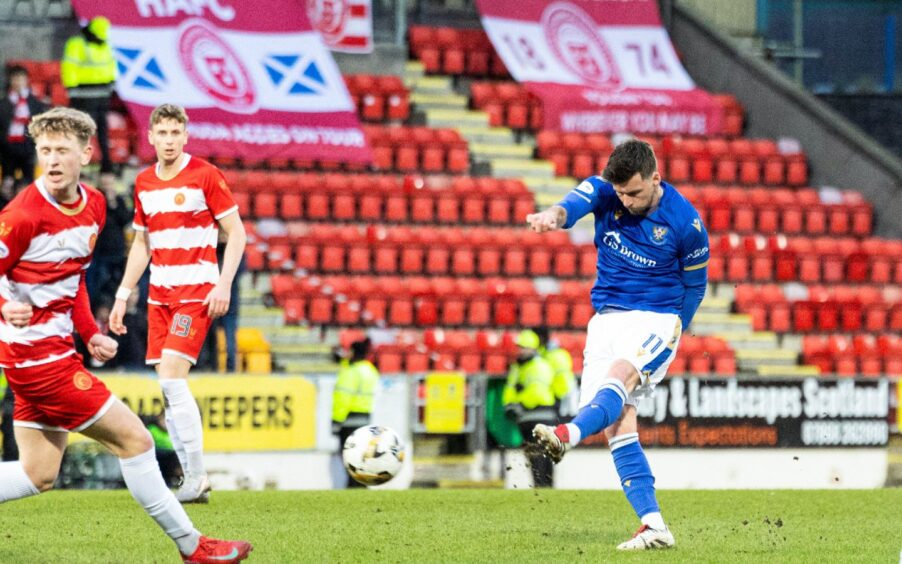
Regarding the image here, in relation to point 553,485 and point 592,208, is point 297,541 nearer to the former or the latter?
point 592,208

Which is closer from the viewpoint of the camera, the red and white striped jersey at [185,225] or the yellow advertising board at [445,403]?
the red and white striped jersey at [185,225]

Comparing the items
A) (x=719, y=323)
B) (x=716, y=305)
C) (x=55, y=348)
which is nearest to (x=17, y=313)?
(x=55, y=348)

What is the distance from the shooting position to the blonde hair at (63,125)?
6395mm

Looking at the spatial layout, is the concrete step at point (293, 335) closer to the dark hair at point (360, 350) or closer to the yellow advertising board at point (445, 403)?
the dark hair at point (360, 350)

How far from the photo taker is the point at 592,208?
7.96 meters

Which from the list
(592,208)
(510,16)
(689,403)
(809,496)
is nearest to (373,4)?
(510,16)

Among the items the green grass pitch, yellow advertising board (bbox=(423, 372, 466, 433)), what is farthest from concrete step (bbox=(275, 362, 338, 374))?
the green grass pitch

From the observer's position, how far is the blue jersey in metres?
7.93

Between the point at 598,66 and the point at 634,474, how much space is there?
1534cm

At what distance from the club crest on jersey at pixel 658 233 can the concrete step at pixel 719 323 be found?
11.8 meters

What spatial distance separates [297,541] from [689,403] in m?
7.74

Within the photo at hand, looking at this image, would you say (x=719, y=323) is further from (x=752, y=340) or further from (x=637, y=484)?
(x=637, y=484)

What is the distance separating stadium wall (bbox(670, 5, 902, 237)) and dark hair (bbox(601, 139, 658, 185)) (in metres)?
14.8

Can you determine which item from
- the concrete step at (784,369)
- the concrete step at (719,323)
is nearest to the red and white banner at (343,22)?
the concrete step at (719,323)
